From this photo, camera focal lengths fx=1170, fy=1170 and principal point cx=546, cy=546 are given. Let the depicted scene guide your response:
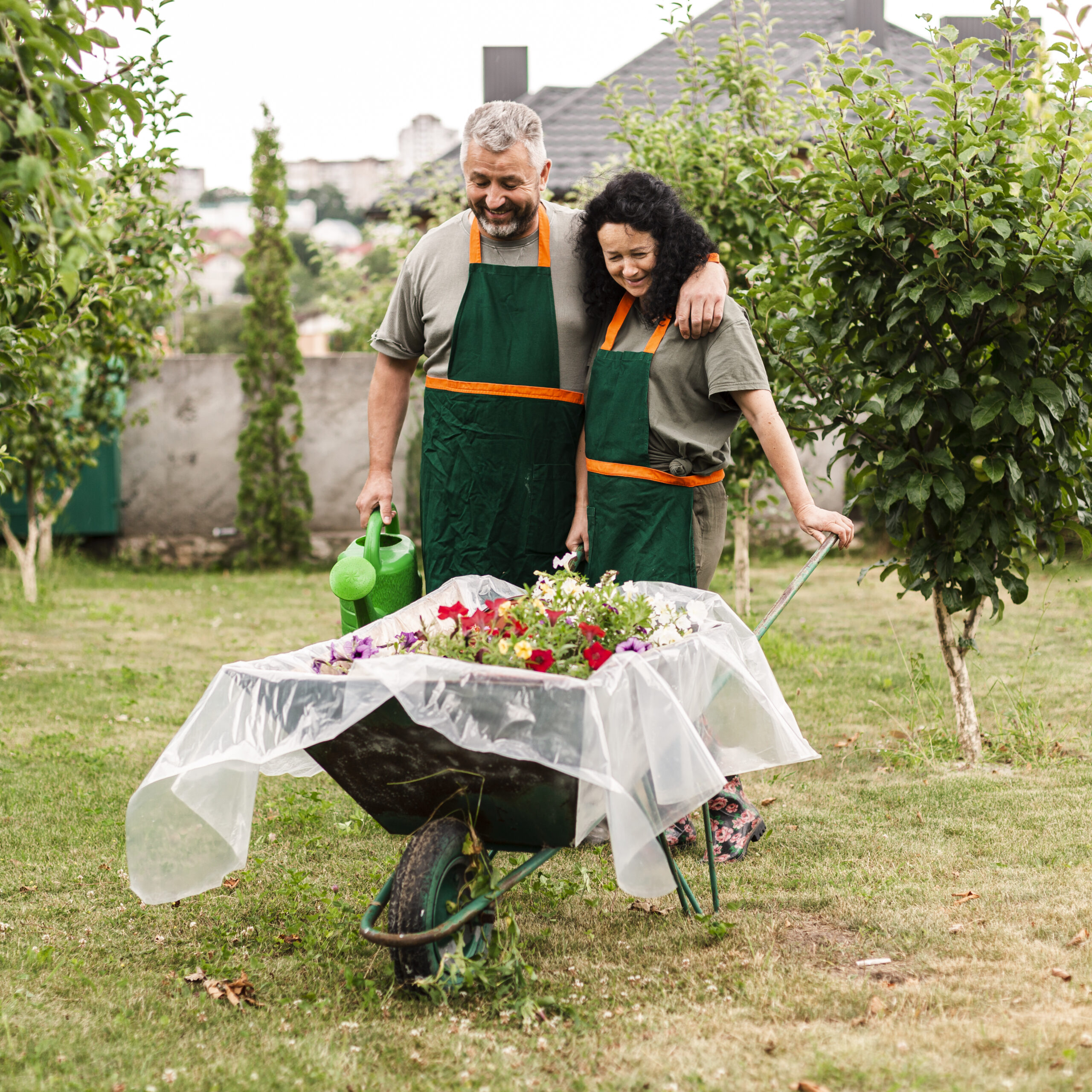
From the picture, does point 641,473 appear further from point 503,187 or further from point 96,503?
point 96,503

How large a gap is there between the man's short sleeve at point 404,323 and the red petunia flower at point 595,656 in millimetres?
1108

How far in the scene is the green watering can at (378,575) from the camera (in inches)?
103

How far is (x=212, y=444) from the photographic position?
31.1 feet

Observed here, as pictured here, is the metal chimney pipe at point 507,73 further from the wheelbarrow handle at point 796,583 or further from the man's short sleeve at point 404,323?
the wheelbarrow handle at point 796,583

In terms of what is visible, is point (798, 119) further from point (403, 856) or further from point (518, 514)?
point (403, 856)

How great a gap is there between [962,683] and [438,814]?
2.32m

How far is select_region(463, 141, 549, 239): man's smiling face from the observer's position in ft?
8.66

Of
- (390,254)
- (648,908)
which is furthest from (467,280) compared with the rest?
(390,254)

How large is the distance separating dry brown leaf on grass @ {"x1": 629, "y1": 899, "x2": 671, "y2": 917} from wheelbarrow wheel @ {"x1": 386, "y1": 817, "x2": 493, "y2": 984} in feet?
1.90

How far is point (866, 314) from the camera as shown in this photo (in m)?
3.60

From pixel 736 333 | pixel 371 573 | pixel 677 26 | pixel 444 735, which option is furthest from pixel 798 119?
pixel 444 735

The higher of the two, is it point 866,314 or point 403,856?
point 866,314

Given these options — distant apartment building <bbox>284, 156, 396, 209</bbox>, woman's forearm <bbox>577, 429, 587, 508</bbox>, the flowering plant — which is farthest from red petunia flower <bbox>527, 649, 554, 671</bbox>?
distant apartment building <bbox>284, 156, 396, 209</bbox>

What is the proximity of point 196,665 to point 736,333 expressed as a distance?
3.83 metres
